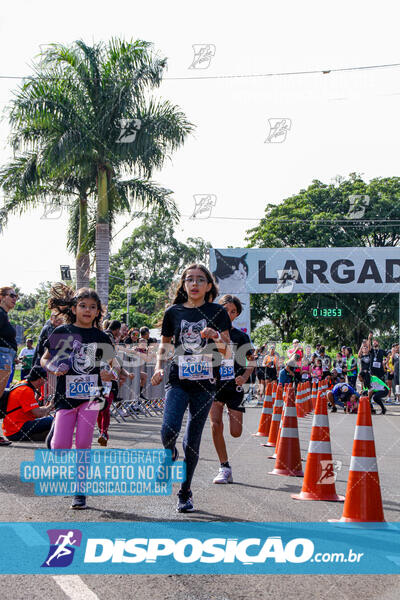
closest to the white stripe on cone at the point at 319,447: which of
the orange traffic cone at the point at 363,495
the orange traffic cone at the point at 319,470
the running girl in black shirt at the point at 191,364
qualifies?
the orange traffic cone at the point at 319,470

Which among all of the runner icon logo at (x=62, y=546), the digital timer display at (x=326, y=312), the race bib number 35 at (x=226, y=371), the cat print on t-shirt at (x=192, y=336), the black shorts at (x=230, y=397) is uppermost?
the digital timer display at (x=326, y=312)

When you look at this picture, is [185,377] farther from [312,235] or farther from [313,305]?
[312,235]

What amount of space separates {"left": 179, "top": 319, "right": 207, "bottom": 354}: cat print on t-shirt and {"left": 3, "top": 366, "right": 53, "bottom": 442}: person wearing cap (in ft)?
12.9

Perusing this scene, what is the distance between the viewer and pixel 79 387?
6027mm

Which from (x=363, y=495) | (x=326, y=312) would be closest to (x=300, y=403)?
(x=363, y=495)

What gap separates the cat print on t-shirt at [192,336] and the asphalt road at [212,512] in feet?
3.83

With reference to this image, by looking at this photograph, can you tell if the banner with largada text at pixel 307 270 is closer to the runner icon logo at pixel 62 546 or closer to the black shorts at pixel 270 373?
the black shorts at pixel 270 373

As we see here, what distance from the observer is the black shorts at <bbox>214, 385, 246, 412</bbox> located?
7.51 m

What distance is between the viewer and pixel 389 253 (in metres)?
29.1

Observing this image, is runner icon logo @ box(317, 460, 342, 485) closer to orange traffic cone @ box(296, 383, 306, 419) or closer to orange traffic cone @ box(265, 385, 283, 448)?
orange traffic cone @ box(265, 385, 283, 448)

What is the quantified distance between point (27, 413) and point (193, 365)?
4.34 m

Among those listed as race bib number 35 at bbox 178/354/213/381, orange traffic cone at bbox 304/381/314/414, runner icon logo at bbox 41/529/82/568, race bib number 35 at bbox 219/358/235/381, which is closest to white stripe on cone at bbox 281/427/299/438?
race bib number 35 at bbox 219/358/235/381

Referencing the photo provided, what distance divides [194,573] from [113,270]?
62537 mm

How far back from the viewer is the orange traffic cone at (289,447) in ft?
25.7
